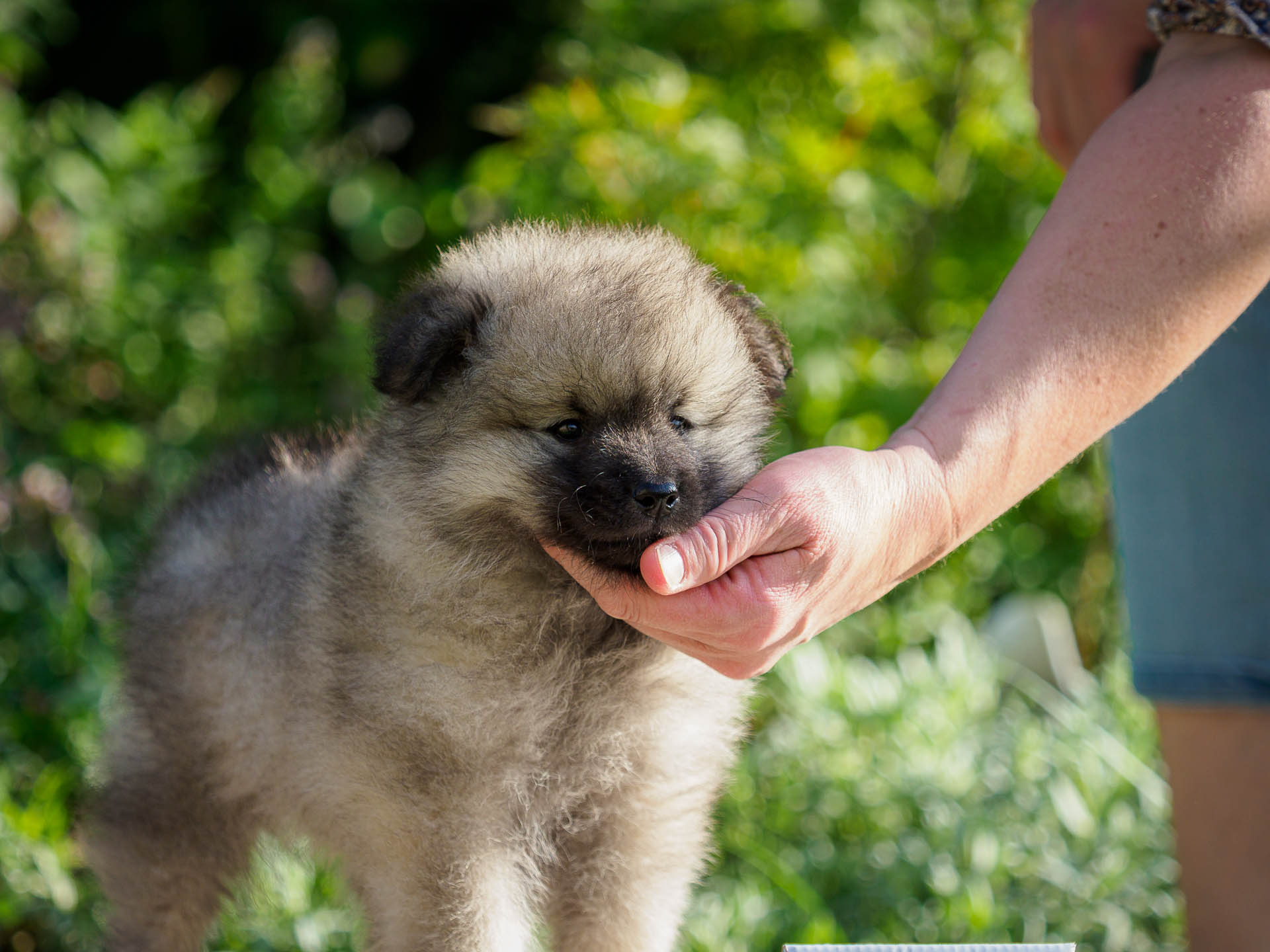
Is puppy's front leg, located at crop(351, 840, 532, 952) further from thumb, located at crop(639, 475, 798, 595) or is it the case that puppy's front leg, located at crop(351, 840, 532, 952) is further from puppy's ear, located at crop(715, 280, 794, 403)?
puppy's ear, located at crop(715, 280, 794, 403)

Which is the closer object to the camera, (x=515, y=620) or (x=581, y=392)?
(x=581, y=392)

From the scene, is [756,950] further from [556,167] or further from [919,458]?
[556,167]

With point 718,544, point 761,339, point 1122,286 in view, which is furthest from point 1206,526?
point 718,544

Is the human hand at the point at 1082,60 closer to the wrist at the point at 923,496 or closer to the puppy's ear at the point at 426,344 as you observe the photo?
the wrist at the point at 923,496

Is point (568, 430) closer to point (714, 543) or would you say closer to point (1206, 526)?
point (714, 543)

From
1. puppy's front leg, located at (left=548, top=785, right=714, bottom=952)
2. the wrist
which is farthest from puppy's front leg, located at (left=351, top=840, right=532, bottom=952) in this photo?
the wrist

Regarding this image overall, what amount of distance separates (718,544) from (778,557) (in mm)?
132

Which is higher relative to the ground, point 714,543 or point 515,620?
point 714,543

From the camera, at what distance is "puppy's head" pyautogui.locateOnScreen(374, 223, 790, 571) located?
1.81 meters

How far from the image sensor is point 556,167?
417 cm

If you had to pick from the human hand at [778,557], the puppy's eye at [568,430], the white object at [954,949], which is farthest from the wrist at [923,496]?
the white object at [954,949]

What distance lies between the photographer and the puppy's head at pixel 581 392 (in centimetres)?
181

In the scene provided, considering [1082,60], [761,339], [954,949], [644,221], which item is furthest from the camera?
[644,221]

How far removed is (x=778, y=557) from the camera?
181 centimetres
